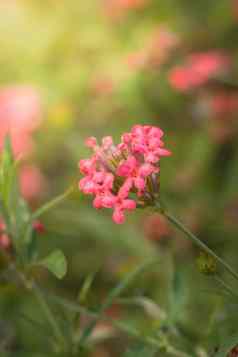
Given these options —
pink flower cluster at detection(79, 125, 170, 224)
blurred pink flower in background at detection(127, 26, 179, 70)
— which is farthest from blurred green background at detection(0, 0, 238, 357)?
pink flower cluster at detection(79, 125, 170, 224)

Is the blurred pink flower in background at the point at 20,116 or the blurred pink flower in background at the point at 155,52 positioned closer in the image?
the blurred pink flower in background at the point at 20,116

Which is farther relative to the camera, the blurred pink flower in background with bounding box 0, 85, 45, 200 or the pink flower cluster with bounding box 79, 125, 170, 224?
the blurred pink flower in background with bounding box 0, 85, 45, 200

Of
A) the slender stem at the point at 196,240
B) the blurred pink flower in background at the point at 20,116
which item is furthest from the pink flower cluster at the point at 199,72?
the slender stem at the point at 196,240

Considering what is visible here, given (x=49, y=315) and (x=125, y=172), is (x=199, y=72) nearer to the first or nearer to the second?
(x=49, y=315)

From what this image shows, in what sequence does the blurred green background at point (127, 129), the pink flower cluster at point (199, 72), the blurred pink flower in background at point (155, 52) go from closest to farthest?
the blurred green background at point (127, 129) → the pink flower cluster at point (199, 72) → the blurred pink flower in background at point (155, 52)

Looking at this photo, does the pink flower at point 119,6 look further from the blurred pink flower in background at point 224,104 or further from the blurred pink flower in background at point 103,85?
the blurred pink flower in background at point 224,104

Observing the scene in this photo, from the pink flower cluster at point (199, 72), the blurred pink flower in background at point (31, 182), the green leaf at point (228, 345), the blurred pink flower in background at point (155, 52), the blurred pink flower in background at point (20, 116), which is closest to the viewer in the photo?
the green leaf at point (228, 345)

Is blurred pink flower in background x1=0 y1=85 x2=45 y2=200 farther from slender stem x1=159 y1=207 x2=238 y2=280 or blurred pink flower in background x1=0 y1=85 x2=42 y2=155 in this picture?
slender stem x1=159 y1=207 x2=238 y2=280

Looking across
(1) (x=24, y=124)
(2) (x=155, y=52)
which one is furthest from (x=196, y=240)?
(2) (x=155, y=52)
